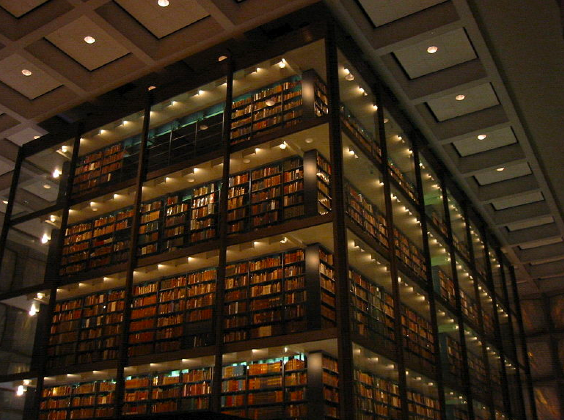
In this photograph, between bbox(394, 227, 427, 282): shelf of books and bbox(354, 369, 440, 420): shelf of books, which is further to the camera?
bbox(394, 227, 427, 282): shelf of books

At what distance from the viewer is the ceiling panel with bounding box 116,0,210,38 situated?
27.6 ft

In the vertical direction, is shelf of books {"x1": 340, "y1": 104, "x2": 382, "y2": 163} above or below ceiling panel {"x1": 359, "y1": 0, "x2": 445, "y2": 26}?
below

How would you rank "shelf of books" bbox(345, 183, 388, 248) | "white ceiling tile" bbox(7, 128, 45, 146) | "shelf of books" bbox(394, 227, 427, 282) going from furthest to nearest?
1. "white ceiling tile" bbox(7, 128, 45, 146)
2. "shelf of books" bbox(394, 227, 427, 282)
3. "shelf of books" bbox(345, 183, 388, 248)

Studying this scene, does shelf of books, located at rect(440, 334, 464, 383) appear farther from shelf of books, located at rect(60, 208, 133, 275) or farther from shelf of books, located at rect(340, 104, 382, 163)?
shelf of books, located at rect(60, 208, 133, 275)

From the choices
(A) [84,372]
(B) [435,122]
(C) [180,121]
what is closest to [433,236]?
(B) [435,122]

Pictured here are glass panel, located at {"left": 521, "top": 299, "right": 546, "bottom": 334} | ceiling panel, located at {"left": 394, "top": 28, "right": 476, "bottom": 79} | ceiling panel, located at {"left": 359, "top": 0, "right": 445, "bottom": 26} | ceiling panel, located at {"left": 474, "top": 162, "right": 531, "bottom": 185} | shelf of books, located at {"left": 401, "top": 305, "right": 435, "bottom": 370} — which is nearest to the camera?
ceiling panel, located at {"left": 359, "top": 0, "right": 445, "bottom": 26}

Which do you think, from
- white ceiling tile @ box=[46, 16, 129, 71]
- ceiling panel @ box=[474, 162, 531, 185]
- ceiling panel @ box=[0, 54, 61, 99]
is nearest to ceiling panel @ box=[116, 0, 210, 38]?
white ceiling tile @ box=[46, 16, 129, 71]

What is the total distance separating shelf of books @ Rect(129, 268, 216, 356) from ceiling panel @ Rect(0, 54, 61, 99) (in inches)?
155

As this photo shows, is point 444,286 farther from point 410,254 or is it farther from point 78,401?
point 78,401

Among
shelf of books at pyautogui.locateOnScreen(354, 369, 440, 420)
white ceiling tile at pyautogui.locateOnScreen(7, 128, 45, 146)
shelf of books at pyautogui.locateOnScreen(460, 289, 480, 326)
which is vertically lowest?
shelf of books at pyautogui.locateOnScreen(354, 369, 440, 420)

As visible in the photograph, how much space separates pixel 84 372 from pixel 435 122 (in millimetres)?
7282

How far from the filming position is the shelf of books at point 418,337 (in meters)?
8.73

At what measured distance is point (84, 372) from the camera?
8570 millimetres

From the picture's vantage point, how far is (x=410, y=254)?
966cm
